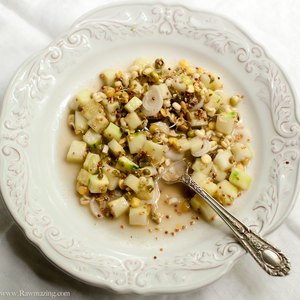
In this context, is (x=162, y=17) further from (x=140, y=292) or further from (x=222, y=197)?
(x=140, y=292)

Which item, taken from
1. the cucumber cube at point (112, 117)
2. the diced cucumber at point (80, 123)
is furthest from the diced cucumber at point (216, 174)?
the diced cucumber at point (80, 123)

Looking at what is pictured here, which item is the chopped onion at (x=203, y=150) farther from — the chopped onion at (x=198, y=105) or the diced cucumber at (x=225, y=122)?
the chopped onion at (x=198, y=105)

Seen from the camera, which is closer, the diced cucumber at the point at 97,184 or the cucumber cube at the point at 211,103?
the diced cucumber at the point at 97,184

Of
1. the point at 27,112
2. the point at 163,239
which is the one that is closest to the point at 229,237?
the point at 163,239

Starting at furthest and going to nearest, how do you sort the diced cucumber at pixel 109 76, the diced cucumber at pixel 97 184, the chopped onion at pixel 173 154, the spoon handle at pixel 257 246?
the diced cucumber at pixel 109 76, the chopped onion at pixel 173 154, the diced cucumber at pixel 97 184, the spoon handle at pixel 257 246

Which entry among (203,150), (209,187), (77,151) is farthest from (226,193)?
(77,151)

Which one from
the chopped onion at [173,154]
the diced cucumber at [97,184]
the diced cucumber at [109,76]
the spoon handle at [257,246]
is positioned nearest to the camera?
the spoon handle at [257,246]
